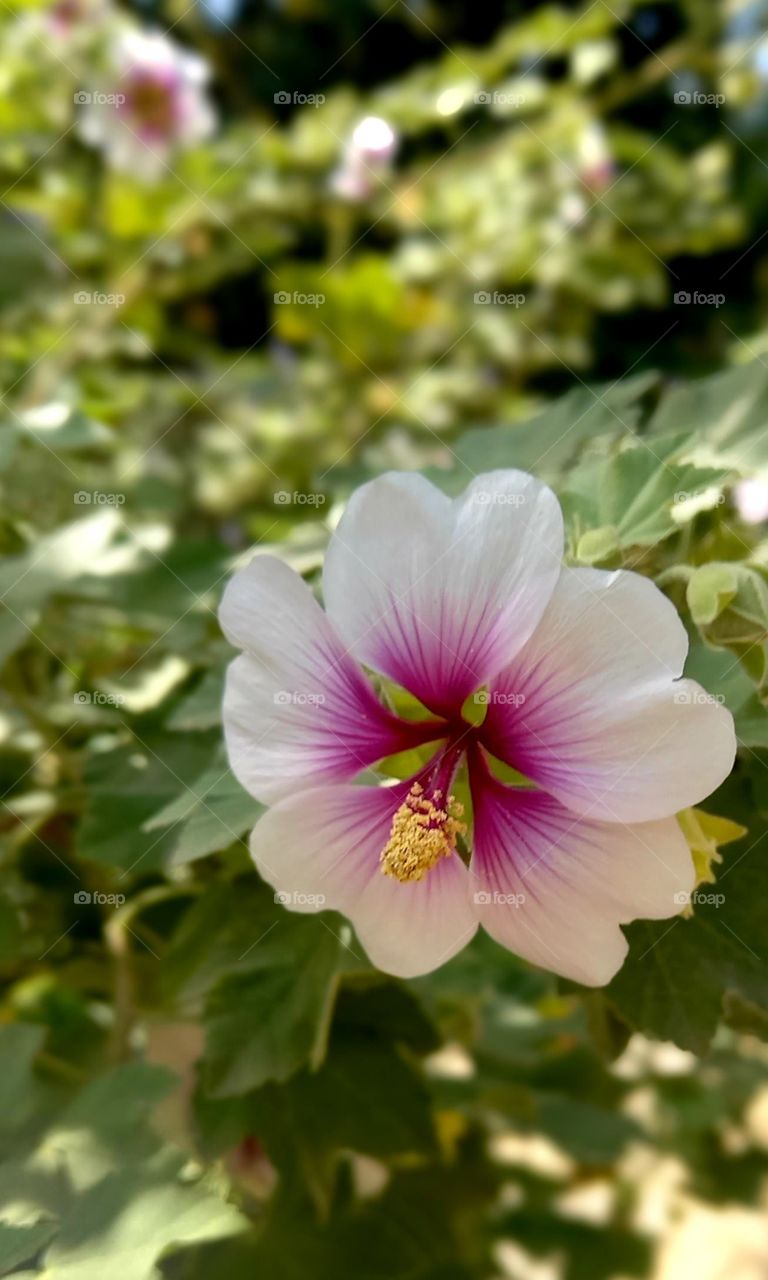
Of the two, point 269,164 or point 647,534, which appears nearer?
point 647,534

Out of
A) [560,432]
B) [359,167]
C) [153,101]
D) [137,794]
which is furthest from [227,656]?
[359,167]

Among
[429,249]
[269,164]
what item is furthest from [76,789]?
[429,249]

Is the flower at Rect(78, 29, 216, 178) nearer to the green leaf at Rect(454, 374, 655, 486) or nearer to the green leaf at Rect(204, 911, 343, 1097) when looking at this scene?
the green leaf at Rect(454, 374, 655, 486)

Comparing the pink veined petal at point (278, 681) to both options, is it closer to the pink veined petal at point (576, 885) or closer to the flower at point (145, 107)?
the pink veined petal at point (576, 885)

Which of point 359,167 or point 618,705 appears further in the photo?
point 359,167

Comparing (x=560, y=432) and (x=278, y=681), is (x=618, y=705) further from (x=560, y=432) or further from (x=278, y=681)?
(x=560, y=432)

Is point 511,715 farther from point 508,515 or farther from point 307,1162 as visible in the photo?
point 307,1162

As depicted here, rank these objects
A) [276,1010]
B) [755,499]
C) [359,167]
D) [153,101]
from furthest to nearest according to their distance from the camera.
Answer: [359,167] < [153,101] < [755,499] < [276,1010]

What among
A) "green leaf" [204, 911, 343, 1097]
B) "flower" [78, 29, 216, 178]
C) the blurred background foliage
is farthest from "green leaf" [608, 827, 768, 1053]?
"flower" [78, 29, 216, 178]

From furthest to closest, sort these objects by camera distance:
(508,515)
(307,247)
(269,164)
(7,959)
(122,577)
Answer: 1. (307,247)
2. (269,164)
3. (122,577)
4. (7,959)
5. (508,515)
